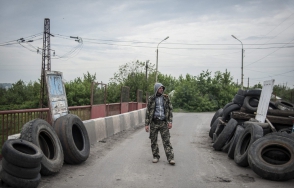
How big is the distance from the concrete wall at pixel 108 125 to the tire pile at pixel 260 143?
3891 millimetres

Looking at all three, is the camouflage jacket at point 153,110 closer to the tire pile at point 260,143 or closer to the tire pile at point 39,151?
the tire pile at point 39,151

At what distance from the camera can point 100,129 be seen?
39.8 feet

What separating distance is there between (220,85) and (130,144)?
45112mm

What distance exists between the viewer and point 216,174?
279 inches

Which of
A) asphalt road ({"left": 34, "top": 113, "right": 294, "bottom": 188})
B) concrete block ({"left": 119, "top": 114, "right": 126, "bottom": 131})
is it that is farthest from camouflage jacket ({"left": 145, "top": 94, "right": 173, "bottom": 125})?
concrete block ({"left": 119, "top": 114, "right": 126, "bottom": 131})

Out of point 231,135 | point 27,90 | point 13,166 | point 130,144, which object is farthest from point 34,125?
point 27,90

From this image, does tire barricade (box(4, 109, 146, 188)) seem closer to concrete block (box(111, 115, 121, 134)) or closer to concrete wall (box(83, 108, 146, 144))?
concrete wall (box(83, 108, 146, 144))

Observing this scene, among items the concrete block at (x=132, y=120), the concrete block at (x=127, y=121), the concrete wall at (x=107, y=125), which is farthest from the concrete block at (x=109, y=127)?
the concrete block at (x=132, y=120)

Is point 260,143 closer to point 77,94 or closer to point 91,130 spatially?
point 91,130

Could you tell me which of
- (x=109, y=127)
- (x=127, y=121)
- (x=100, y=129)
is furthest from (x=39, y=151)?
(x=127, y=121)

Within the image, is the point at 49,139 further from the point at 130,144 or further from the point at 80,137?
the point at 130,144

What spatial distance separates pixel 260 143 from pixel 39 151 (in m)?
4.50

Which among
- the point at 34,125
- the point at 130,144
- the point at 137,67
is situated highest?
the point at 137,67

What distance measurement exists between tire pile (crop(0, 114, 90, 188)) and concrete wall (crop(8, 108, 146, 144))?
603 millimetres
